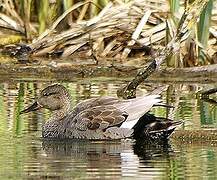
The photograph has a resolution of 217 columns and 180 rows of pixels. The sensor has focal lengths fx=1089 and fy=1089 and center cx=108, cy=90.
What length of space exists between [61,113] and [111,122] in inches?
35.7

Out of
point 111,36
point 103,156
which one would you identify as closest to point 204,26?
point 111,36

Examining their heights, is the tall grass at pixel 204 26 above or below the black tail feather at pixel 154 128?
above

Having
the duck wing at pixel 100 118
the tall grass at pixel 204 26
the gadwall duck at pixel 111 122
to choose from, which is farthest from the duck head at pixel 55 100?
the tall grass at pixel 204 26

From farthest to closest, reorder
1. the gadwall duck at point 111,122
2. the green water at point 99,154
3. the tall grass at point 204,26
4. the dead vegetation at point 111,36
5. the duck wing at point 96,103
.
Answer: the dead vegetation at point 111,36, the tall grass at point 204,26, the duck wing at point 96,103, the gadwall duck at point 111,122, the green water at point 99,154

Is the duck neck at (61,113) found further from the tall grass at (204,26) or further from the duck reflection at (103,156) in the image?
the tall grass at (204,26)

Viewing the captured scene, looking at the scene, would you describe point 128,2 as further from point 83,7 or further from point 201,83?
point 201,83

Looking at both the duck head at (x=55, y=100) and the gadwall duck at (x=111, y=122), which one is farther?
the duck head at (x=55, y=100)

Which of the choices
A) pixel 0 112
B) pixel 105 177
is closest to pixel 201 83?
pixel 0 112

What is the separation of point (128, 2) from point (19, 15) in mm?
1812

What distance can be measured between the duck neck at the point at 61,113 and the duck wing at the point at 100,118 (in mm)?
544

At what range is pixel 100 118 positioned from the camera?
30.4 ft

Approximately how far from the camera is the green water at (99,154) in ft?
23.9

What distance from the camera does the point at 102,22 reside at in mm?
14562

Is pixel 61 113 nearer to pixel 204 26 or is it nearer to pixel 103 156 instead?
pixel 103 156
